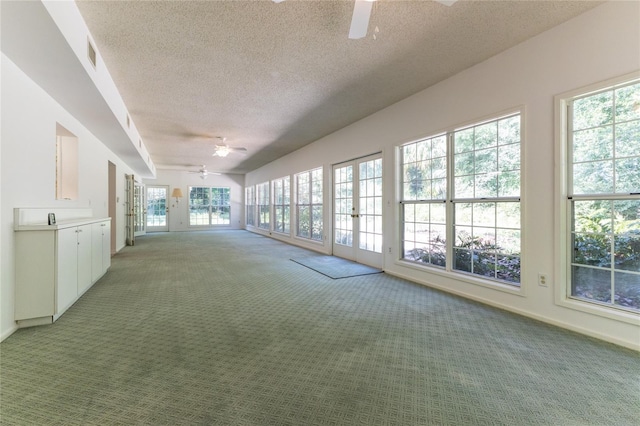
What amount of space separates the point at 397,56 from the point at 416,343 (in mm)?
2917

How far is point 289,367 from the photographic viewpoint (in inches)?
75.7

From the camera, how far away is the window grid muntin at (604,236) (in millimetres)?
2276

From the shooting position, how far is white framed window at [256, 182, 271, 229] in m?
10.9

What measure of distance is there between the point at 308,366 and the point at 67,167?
4728 mm

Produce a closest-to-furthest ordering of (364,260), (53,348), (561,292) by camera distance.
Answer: (53,348) → (561,292) → (364,260)

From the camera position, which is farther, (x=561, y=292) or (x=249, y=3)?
(x=561, y=292)

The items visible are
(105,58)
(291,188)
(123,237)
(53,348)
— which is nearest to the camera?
(53,348)

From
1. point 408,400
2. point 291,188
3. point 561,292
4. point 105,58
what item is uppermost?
point 105,58

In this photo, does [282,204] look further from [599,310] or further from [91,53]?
[599,310]

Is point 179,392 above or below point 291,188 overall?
below

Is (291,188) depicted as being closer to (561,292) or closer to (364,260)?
(364,260)

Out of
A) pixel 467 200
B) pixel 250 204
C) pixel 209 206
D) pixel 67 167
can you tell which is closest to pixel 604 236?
pixel 467 200

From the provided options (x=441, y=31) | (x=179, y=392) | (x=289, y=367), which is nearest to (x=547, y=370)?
(x=289, y=367)

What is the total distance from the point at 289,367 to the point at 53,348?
1884 millimetres
